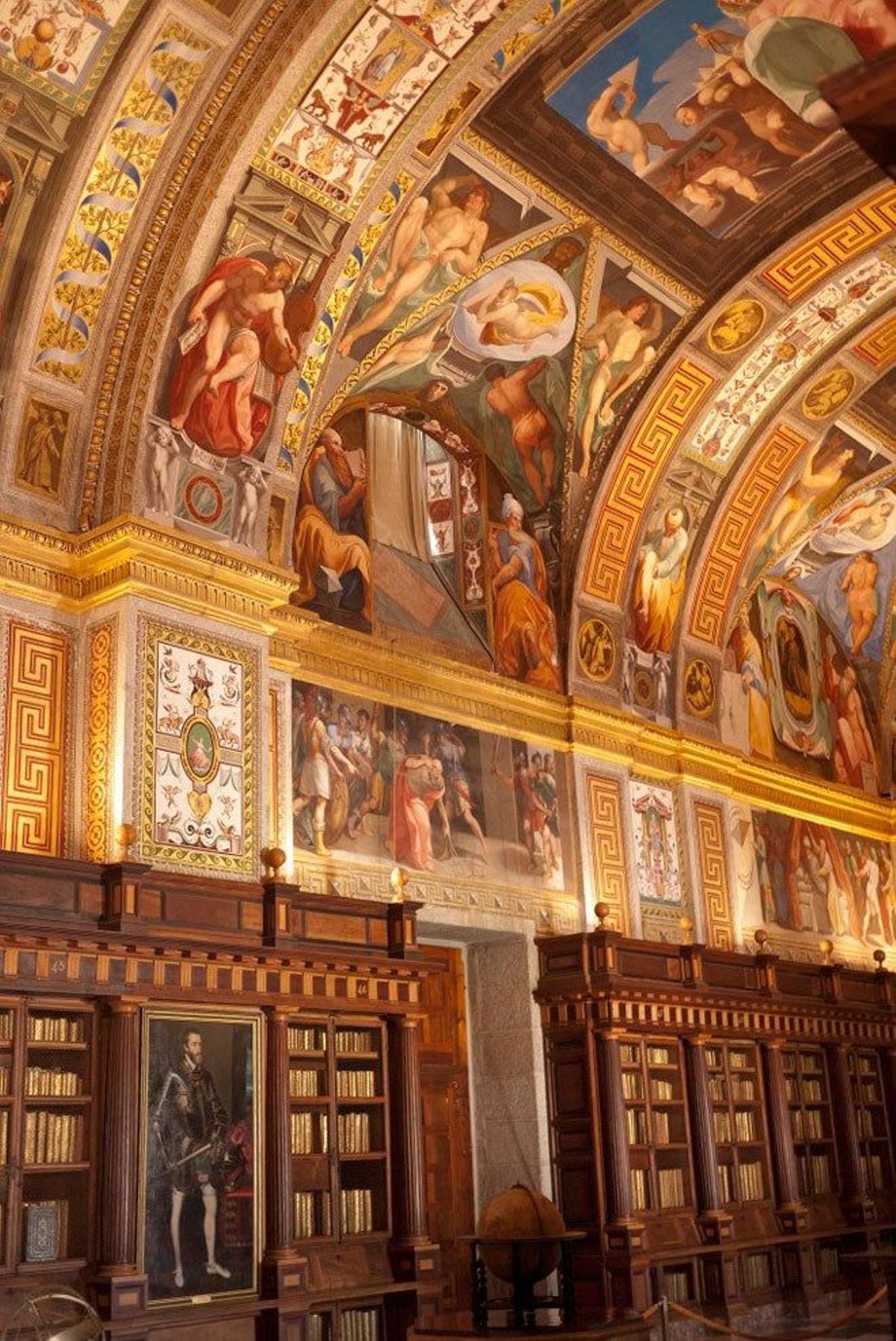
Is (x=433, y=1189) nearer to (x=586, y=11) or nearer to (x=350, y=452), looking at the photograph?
(x=350, y=452)

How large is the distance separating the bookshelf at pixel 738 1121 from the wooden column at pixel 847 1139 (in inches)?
73.7

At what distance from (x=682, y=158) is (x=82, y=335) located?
6372 millimetres

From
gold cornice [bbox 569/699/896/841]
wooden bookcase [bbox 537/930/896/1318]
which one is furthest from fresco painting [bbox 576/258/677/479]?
wooden bookcase [bbox 537/930/896/1318]

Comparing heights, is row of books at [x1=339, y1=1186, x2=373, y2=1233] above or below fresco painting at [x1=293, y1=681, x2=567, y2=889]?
below

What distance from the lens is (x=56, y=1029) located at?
35.2 feet

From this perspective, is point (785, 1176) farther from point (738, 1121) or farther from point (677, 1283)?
point (677, 1283)

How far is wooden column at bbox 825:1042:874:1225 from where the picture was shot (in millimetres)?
18859

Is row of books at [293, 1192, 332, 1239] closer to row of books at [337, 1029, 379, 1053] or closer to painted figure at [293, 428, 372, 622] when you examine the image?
row of books at [337, 1029, 379, 1053]

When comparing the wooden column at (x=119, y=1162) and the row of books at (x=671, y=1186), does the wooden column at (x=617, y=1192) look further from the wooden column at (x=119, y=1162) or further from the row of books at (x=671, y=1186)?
the wooden column at (x=119, y=1162)

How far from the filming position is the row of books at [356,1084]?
1288 cm

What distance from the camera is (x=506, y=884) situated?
51.8 feet

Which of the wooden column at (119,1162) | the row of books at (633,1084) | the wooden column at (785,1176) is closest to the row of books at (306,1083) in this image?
the wooden column at (119,1162)

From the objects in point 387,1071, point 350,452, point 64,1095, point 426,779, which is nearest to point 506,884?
point 426,779

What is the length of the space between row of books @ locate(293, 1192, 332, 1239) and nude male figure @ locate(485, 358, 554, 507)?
27.8 feet
